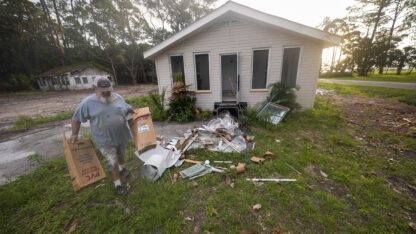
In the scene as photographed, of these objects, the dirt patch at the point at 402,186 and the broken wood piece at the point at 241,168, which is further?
the broken wood piece at the point at 241,168

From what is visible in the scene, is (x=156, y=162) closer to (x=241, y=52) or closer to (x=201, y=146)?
(x=201, y=146)

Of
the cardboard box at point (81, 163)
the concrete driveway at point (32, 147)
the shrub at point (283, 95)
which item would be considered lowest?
the concrete driveway at point (32, 147)

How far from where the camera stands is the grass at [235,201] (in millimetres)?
1919

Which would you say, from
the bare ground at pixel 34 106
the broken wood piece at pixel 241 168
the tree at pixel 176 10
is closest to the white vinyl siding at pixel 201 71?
the broken wood piece at pixel 241 168

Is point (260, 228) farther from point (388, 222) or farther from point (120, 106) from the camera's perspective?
point (120, 106)

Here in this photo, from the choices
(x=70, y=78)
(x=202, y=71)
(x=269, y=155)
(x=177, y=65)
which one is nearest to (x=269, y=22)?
(x=202, y=71)

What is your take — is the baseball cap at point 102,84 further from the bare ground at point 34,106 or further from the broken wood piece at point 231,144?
the bare ground at point 34,106

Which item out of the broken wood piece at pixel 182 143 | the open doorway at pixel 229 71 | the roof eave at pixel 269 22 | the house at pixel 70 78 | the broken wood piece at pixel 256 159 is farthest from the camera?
the house at pixel 70 78

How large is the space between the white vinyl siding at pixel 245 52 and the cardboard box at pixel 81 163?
4.67 metres

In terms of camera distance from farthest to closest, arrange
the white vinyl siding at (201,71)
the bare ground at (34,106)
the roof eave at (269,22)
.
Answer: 1. the bare ground at (34,106)
2. the white vinyl siding at (201,71)
3. the roof eave at (269,22)

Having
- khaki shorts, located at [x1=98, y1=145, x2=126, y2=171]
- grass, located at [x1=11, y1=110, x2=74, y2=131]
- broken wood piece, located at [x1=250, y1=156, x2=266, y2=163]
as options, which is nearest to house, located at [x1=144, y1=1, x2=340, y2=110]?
broken wood piece, located at [x1=250, y1=156, x2=266, y2=163]

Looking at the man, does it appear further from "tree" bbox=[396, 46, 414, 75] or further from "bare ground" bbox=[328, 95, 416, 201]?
"tree" bbox=[396, 46, 414, 75]

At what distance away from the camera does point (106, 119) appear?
2.15 metres

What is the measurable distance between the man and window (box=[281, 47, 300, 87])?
5655 mm
